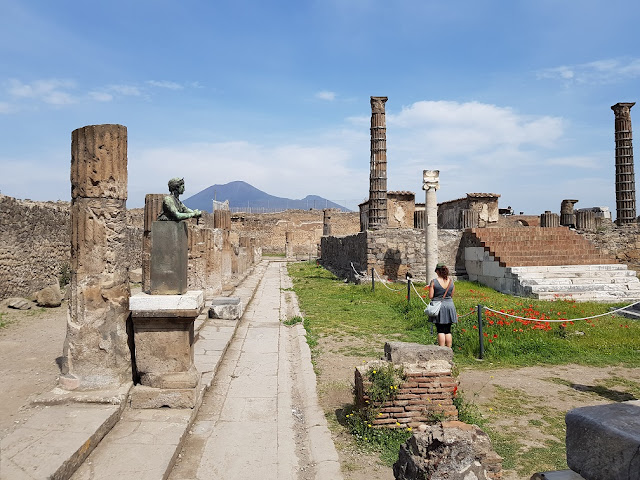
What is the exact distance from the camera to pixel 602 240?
1717cm

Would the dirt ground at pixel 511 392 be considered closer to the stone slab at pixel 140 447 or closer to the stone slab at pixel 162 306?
the stone slab at pixel 140 447

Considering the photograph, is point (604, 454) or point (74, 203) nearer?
point (604, 454)

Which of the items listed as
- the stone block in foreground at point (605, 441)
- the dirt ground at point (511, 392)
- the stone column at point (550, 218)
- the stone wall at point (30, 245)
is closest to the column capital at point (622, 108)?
the stone column at point (550, 218)

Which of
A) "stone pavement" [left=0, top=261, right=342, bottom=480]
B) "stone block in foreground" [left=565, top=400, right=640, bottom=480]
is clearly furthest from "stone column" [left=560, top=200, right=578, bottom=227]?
"stone block in foreground" [left=565, top=400, right=640, bottom=480]

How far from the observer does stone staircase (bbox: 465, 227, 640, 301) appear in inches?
501

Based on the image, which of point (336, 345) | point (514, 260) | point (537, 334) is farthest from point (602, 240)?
point (336, 345)

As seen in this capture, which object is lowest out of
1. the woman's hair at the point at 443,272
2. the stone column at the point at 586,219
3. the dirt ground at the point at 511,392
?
the dirt ground at the point at 511,392

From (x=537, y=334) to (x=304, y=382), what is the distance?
4464mm

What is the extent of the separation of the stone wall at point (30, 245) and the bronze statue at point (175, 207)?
7802mm

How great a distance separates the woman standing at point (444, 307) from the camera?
6289mm

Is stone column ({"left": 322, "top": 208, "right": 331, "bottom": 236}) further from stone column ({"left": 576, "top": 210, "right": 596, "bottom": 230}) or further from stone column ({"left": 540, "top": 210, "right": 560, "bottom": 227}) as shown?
stone column ({"left": 576, "top": 210, "right": 596, "bottom": 230})

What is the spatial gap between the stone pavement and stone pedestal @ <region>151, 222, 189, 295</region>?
1.10m

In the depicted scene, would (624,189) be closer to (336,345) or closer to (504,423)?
(336,345)

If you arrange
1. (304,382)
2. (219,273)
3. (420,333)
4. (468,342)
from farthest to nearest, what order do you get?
(219,273)
(420,333)
(468,342)
(304,382)
